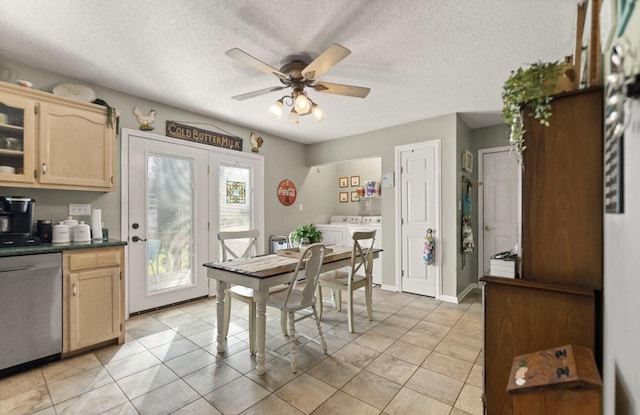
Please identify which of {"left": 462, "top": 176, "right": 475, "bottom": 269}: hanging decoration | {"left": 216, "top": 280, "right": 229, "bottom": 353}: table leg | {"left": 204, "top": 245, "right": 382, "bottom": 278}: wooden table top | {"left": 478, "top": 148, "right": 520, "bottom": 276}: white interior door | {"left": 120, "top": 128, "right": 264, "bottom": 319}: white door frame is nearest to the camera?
{"left": 204, "top": 245, "right": 382, "bottom": 278}: wooden table top

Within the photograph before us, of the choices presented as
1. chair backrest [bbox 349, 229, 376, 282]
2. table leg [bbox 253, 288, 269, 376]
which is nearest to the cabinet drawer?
table leg [bbox 253, 288, 269, 376]

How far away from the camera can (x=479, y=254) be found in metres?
4.48

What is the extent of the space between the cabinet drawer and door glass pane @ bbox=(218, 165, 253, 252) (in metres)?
1.58

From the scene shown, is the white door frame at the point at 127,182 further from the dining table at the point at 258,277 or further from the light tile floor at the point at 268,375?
the dining table at the point at 258,277

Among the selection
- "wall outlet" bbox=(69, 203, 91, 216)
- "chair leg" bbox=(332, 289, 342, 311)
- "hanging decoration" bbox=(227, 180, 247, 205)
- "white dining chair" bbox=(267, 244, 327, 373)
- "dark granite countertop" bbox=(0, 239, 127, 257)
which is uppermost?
"hanging decoration" bbox=(227, 180, 247, 205)

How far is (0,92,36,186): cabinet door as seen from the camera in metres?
2.26

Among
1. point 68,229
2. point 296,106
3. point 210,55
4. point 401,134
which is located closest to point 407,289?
point 401,134

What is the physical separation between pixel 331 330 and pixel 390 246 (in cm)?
188

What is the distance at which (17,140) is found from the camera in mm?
2344

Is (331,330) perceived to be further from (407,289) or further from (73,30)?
(73,30)

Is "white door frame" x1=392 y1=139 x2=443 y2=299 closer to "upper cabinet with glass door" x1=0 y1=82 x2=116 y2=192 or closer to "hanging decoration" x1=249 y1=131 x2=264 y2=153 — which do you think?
"hanging decoration" x1=249 y1=131 x2=264 y2=153

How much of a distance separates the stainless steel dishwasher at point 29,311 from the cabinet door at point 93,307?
0.09m

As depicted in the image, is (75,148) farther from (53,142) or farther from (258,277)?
(258,277)

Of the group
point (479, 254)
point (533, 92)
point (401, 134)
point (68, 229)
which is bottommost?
point (479, 254)
